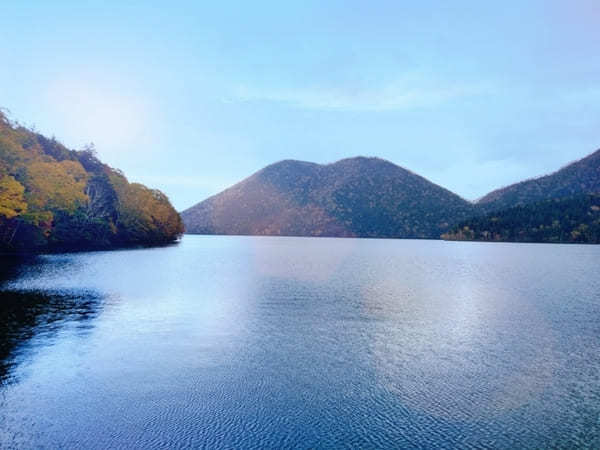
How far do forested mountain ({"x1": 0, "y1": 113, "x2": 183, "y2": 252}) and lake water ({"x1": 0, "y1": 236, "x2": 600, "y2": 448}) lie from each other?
154ft

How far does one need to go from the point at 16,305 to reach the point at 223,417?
22.0 metres

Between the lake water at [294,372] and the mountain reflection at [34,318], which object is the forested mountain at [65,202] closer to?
the mountain reflection at [34,318]

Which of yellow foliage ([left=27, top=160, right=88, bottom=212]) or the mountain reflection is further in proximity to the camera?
yellow foliage ([left=27, top=160, right=88, bottom=212])

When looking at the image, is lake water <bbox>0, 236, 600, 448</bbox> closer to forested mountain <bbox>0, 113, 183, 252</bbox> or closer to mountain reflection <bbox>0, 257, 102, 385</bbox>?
mountain reflection <bbox>0, 257, 102, 385</bbox>

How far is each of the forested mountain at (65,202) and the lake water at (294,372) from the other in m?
46.8

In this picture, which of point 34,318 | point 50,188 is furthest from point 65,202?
point 34,318

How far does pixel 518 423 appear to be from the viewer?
36.1 feet

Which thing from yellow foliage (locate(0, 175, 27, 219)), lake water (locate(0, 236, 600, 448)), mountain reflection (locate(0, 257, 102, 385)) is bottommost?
lake water (locate(0, 236, 600, 448))

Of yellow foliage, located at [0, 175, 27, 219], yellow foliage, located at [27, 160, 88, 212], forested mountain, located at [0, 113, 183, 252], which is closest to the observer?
yellow foliage, located at [0, 175, 27, 219]

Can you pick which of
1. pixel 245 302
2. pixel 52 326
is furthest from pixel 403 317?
pixel 52 326

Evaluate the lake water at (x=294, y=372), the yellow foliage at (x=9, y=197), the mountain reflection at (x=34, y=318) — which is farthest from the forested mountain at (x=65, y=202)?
the lake water at (x=294, y=372)

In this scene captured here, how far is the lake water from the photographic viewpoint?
1027 centimetres

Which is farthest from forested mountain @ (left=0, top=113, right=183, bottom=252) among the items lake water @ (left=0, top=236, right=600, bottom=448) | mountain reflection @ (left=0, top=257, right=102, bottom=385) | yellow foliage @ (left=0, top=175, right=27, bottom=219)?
lake water @ (left=0, top=236, right=600, bottom=448)

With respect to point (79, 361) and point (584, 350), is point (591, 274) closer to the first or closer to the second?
point (584, 350)
